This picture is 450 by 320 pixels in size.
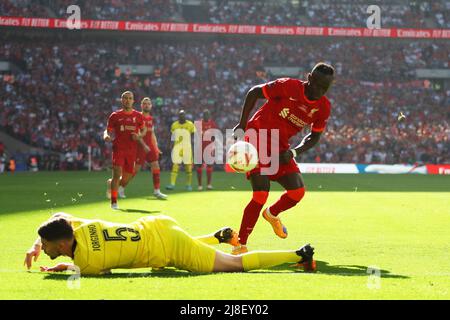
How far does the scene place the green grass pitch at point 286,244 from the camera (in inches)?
229

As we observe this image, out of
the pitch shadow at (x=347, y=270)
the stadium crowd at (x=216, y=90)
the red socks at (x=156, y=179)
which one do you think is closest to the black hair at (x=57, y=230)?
the pitch shadow at (x=347, y=270)

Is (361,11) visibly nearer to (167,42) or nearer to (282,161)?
(167,42)

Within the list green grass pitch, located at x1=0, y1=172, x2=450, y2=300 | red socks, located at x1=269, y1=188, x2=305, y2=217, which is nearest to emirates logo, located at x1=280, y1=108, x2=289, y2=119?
red socks, located at x1=269, y1=188, x2=305, y2=217

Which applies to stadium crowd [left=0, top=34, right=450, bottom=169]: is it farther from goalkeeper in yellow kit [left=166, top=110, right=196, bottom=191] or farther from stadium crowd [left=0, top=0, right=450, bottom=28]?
goalkeeper in yellow kit [left=166, top=110, right=196, bottom=191]

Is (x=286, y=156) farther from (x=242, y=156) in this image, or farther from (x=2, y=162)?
(x=2, y=162)

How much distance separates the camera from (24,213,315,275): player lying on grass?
6.29 meters

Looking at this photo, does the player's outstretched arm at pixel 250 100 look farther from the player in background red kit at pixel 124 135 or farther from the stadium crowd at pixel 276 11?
the stadium crowd at pixel 276 11

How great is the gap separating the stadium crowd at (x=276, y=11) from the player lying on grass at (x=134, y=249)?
136 ft

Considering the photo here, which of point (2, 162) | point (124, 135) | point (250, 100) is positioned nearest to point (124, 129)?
point (124, 135)

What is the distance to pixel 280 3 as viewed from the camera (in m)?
51.4

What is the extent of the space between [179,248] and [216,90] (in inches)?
1549

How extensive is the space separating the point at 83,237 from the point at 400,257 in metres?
3.99

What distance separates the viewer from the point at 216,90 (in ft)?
150

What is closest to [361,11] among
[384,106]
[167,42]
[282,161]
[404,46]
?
[404,46]
